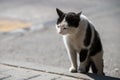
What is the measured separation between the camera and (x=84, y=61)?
632 cm

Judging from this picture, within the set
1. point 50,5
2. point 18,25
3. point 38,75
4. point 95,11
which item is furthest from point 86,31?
point 50,5

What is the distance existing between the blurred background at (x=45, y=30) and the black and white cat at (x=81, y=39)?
125cm

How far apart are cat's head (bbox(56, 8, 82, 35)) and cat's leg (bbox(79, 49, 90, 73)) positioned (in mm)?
488

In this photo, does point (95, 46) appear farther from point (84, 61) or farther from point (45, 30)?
point (45, 30)

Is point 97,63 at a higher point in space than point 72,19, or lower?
lower

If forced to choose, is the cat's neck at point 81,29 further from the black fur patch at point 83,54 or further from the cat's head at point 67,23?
the black fur patch at point 83,54

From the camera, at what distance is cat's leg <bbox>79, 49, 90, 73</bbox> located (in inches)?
243

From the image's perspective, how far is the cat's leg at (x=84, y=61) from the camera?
243 inches

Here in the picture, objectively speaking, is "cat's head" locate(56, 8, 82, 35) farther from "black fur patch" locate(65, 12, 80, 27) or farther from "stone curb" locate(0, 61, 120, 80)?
"stone curb" locate(0, 61, 120, 80)

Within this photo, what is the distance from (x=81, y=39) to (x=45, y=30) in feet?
27.4

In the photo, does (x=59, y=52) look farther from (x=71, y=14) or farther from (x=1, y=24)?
(x=1, y=24)

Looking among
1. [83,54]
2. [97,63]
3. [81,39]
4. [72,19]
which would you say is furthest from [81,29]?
[97,63]

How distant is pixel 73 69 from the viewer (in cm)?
645

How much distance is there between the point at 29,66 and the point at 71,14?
153 centimetres
